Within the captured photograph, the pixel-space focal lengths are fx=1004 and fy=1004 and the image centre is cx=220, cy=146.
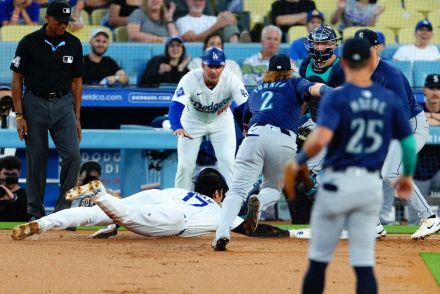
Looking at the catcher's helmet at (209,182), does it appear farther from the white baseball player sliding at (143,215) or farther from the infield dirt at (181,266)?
the infield dirt at (181,266)

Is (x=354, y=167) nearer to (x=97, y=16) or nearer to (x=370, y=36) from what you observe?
(x=370, y=36)

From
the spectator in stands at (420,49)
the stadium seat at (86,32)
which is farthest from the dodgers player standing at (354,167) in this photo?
the stadium seat at (86,32)

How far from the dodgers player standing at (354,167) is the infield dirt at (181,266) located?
1252 millimetres

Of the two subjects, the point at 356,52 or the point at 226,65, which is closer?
the point at 356,52

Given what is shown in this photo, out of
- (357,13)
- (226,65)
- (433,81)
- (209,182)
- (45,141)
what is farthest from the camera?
(357,13)

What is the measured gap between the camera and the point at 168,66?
13141 mm

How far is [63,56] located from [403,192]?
202 inches

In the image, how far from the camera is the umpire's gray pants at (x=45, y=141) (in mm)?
9727

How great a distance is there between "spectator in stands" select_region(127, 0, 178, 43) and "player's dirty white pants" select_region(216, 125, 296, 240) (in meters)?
6.35

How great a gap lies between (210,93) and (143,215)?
235cm

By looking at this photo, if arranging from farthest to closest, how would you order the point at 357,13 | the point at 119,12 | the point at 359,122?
the point at 357,13 → the point at 119,12 → the point at 359,122

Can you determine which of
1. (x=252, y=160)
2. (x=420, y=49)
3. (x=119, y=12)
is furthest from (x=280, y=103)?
(x=119, y=12)

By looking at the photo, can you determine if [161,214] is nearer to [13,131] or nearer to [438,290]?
[438,290]

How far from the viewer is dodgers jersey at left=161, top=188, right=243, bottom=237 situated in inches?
343
